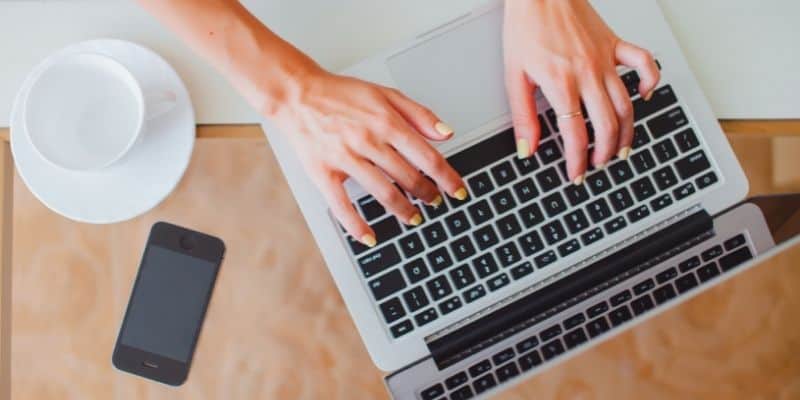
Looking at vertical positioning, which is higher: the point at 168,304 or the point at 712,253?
the point at 168,304

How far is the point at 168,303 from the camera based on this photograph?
70cm

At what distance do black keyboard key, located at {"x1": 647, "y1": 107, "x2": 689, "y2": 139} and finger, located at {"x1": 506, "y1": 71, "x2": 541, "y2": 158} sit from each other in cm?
11

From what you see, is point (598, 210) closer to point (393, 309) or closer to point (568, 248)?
point (568, 248)

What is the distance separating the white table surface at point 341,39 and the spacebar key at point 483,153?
0.13m

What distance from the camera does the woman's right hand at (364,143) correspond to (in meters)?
0.64

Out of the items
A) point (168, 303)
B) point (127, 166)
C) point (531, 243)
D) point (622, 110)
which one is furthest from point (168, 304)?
point (622, 110)

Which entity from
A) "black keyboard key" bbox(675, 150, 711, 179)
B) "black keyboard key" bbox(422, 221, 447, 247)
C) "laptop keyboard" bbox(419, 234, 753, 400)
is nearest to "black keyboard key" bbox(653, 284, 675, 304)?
"laptop keyboard" bbox(419, 234, 753, 400)

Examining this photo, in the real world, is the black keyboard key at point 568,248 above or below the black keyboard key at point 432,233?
below

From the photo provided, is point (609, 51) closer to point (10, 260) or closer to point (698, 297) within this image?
point (698, 297)

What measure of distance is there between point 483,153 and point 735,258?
249mm

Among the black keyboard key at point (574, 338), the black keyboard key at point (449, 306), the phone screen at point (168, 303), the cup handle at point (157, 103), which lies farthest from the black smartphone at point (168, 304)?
the black keyboard key at point (574, 338)

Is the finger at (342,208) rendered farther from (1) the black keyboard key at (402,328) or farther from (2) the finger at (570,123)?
(2) the finger at (570,123)

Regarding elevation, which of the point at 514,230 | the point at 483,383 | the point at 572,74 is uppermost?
the point at 572,74

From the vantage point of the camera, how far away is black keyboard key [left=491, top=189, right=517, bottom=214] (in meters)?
0.66
